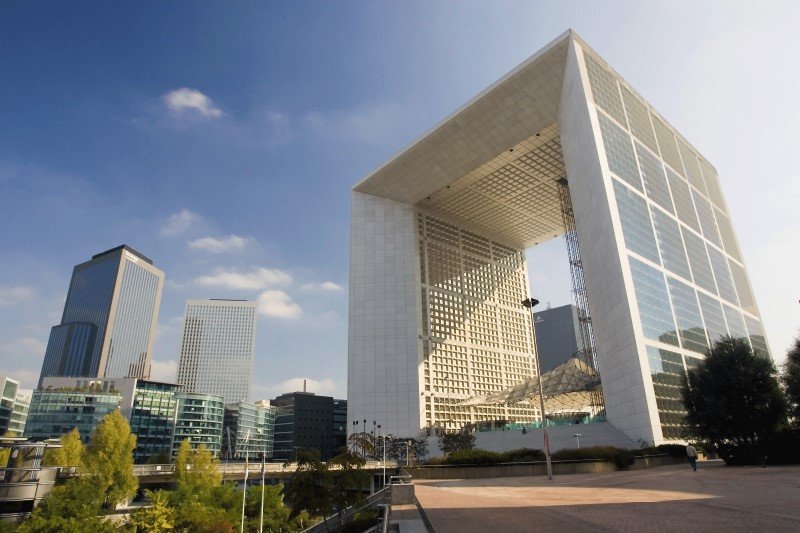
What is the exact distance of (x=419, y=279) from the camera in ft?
273

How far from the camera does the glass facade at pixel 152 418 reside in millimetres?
120312

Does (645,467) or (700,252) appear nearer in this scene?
(645,467)

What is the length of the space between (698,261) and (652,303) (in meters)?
23.5

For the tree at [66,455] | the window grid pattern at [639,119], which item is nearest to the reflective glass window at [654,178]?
the window grid pattern at [639,119]

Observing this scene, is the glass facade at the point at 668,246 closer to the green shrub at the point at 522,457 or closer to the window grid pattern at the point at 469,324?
the green shrub at the point at 522,457

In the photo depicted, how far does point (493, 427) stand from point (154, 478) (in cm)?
4148

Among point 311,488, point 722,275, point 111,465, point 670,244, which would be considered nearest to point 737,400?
point 311,488

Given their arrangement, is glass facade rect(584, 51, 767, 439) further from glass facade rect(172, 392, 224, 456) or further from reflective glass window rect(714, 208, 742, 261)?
glass facade rect(172, 392, 224, 456)

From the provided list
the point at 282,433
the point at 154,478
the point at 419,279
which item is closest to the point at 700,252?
the point at 419,279

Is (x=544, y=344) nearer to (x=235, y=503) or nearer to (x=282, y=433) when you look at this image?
(x=282, y=433)

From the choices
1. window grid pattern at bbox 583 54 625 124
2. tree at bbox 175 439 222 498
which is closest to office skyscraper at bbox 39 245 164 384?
tree at bbox 175 439 222 498

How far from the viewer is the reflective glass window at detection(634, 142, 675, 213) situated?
2445 inches

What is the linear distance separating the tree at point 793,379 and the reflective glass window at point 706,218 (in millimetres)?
48281

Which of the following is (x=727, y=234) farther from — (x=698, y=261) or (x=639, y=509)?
(x=639, y=509)
